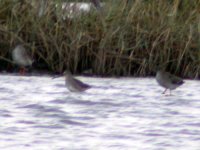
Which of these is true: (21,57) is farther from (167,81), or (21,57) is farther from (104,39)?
(167,81)

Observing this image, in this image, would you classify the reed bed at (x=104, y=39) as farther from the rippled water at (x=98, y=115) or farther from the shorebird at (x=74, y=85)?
the shorebird at (x=74, y=85)

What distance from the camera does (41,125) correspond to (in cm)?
994

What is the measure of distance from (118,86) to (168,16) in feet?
6.58

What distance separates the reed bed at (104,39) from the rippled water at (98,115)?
13.9 inches

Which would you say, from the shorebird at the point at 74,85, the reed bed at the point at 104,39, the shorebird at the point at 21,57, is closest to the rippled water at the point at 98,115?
the shorebird at the point at 74,85

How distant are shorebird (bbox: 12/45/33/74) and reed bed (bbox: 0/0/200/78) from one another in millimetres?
224

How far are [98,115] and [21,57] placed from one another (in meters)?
3.60

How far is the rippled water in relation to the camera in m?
9.00

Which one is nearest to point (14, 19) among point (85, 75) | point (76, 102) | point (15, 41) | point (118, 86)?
point (15, 41)

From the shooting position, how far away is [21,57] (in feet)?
46.3

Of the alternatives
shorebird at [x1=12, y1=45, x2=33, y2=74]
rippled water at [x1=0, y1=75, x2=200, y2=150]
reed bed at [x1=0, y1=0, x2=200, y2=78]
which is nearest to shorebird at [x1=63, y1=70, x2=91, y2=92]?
rippled water at [x1=0, y1=75, x2=200, y2=150]

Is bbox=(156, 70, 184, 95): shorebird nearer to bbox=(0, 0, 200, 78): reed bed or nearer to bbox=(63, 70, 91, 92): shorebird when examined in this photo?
bbox=(63, 70, 91, 92): shorebird

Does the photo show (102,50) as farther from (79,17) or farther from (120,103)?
(120,103)

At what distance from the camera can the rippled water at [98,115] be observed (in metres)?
9.00
